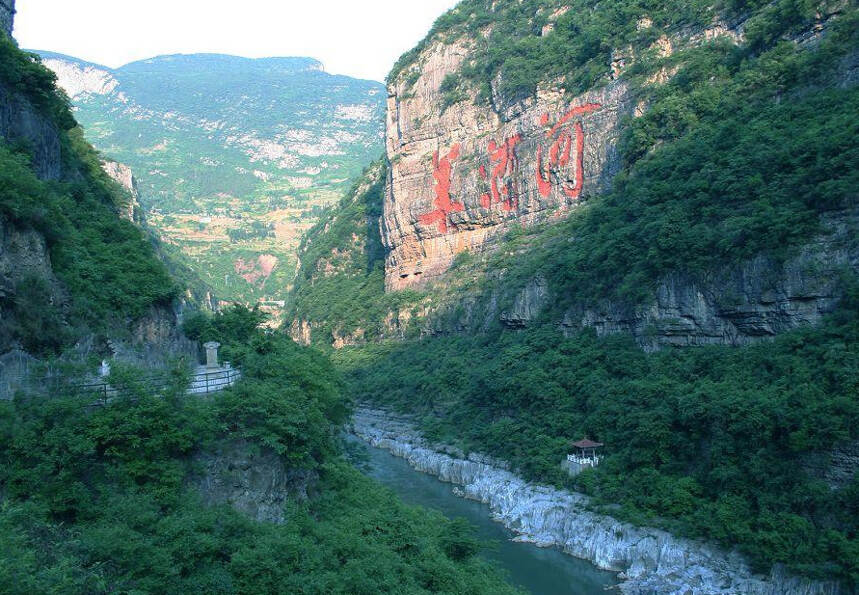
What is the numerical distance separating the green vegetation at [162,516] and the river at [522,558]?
288 inches

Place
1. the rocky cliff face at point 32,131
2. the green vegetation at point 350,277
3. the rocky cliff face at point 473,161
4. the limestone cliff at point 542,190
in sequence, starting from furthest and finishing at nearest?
the green vegetation at point 350,277 → the rocky cliff face at point 473,161 → the limestone cliff at point 542,190 → the rocky cliff face at point 32,131

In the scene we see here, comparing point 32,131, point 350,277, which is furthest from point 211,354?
point 350,277

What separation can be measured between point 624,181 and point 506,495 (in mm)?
20709

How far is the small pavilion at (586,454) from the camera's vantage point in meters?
30.5

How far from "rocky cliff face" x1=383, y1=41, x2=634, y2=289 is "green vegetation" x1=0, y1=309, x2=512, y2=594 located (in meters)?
A: 37.8

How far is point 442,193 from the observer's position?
62969 mm

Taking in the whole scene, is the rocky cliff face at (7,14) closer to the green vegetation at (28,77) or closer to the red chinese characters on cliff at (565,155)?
the green vegetation at (28,77)

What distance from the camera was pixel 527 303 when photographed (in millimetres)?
45750

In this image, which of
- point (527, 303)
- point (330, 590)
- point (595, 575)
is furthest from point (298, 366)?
point (527, 303)

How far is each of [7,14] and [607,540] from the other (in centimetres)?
2838

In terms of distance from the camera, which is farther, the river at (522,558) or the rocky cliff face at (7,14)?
the rocky cliff face at (7,14)

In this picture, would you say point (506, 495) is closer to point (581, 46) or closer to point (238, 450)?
point (238, 450)

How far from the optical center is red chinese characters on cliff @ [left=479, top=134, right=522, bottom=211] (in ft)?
185

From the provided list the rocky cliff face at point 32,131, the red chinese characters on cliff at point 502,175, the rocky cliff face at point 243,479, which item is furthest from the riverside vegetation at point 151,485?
the red chinese characters on cliff at point 502,175
